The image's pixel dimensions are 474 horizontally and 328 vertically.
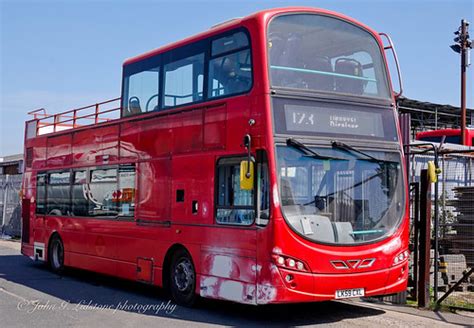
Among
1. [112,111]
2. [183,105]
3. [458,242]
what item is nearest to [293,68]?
[183,105]

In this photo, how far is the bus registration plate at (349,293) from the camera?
347 inches

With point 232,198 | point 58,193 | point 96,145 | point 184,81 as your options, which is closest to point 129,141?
point 96,145

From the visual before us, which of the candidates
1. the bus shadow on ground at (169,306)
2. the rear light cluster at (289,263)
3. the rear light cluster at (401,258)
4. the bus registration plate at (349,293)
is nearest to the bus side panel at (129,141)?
the bus shadow on ground at (169,306)

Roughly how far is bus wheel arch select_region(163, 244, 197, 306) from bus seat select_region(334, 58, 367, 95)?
371 centimetres

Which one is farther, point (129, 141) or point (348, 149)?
point (129, 141)

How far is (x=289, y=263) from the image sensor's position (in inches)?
→ 336

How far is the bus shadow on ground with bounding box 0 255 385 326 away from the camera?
949 centimetres

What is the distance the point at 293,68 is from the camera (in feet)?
30.5

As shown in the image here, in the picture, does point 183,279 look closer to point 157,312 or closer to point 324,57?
point 157,312

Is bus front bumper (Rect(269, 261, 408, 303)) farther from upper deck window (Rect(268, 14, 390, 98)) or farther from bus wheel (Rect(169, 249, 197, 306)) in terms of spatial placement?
upper deck window (Rect(268, 14, 390, 98))

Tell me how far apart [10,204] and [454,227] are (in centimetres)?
2168

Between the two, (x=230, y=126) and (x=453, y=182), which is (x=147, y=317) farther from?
(x=453, y=182)

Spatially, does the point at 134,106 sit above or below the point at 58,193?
above

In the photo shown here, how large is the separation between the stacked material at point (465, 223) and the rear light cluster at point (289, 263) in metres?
5.87
